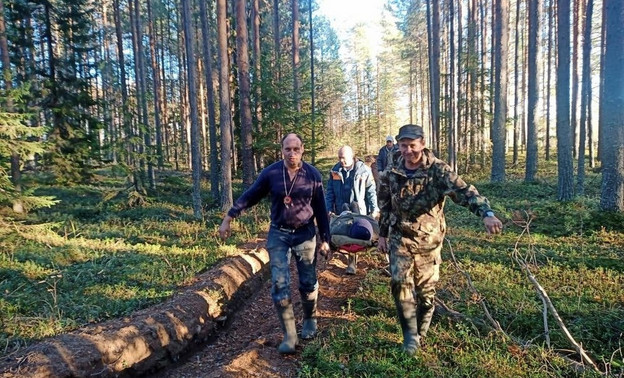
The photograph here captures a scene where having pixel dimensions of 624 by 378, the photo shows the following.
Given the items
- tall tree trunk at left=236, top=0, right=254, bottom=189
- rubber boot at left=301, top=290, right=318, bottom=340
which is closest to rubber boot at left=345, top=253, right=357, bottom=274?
rubber boot at left=301, top=290, right=318, bottom=340

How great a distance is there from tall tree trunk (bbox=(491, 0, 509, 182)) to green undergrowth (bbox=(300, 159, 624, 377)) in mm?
10641

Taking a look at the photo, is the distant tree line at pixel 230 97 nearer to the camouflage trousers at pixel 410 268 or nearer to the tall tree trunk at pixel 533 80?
the tall tree trunk at pixel 533 80

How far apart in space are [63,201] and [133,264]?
35.7ft

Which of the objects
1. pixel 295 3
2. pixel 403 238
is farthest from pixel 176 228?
pixel 295 3

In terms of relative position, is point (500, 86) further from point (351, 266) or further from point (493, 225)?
point (493, 225)

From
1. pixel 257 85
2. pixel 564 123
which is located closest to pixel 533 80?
pixel 564 123

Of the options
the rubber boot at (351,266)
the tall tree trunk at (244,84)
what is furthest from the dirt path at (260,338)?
the tall tree trunk at (244,84)

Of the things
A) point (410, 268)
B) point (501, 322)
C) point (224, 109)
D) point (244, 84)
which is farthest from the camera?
point (244, 84)

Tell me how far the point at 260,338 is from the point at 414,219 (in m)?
2.50

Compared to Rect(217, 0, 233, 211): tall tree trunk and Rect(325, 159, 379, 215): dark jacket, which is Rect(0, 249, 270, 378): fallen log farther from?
Rect(217, 0, 233, 211): tall tree trunk

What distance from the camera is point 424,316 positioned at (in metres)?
4.46

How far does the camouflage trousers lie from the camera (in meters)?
4.20

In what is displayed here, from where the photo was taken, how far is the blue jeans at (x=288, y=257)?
177 inches

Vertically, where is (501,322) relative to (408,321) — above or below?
below
